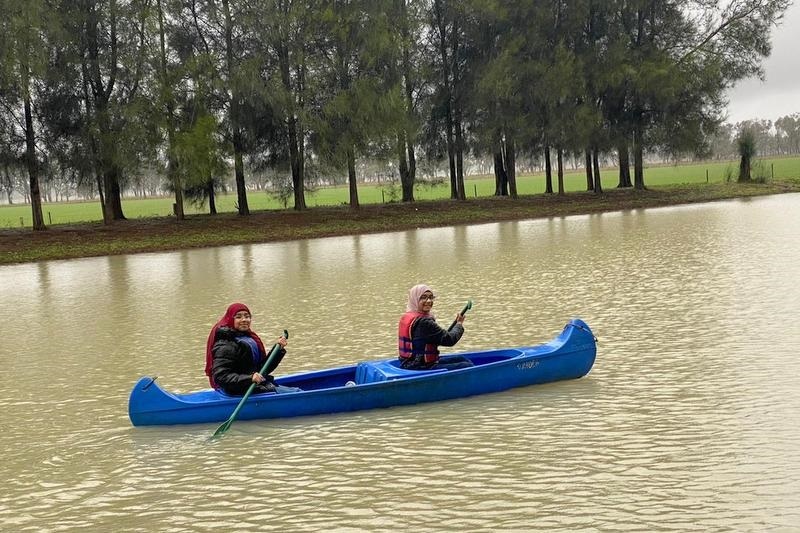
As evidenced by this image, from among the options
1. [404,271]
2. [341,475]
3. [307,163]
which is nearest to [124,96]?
[307,163]

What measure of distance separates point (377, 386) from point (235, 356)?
1577mm

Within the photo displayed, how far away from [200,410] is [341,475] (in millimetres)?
2331

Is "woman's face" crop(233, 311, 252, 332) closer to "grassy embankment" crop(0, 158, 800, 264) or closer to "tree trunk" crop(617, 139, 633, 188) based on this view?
"grassy embankment" crop(0, 158, 800, 264)

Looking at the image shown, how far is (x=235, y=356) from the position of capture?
8.83 meters

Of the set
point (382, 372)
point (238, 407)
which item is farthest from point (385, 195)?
point (238, 407)

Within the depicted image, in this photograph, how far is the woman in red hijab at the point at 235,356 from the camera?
8656 millimetres

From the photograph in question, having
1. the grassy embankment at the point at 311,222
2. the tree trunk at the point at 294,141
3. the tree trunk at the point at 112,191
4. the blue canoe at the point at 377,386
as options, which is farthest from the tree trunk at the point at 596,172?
the blue canoe at the point at 377,386

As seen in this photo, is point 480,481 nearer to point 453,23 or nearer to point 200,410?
point 200,410

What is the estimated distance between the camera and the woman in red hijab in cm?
866

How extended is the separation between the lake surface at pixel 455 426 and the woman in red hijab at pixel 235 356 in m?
0.50

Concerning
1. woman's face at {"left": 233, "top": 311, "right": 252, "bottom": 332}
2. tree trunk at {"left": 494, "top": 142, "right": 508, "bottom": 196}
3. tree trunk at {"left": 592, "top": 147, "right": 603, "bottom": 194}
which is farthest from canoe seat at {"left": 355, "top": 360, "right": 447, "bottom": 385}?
tree trunk at {"left": 494, "top": 142, "right": 508, "bottom": 196}

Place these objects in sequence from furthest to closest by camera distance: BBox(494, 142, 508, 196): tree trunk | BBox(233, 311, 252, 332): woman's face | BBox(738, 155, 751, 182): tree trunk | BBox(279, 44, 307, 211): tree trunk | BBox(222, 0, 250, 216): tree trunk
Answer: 1. BBox(738, 155, 751, 182): tree trunk
2. BBox(494, 142, 508, 196): tree trunk
3. BBox(279, 44, 307, 211): tree trunk
4. BBox(222, 0, 250, 216): tree trunk
5. BBox(233, 311, 252, 332): woman's face

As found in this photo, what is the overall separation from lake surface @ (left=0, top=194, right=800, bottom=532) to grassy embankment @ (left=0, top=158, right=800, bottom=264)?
16866 mm

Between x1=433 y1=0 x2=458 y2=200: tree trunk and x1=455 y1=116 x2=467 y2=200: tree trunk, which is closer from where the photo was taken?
x1=433 y1=0 x2=458 y2=200: tree trunk
